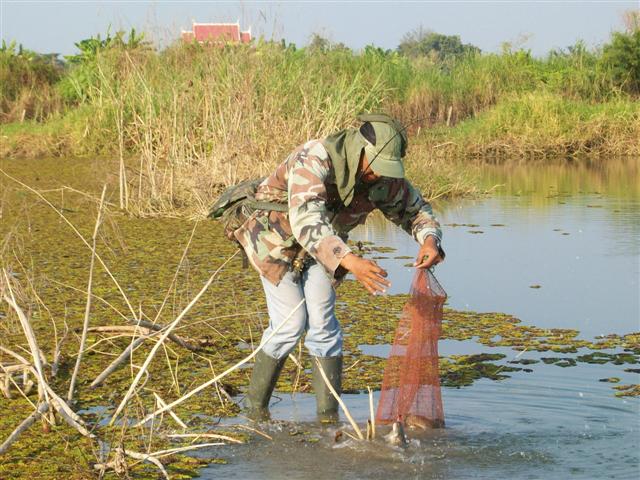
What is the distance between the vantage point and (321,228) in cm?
409

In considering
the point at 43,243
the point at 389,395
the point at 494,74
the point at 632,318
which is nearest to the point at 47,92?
the point at 494,74

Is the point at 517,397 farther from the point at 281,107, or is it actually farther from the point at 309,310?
the point at 281,107

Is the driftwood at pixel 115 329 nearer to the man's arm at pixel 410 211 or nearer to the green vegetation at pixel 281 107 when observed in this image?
the man's arm at pixel 410 211

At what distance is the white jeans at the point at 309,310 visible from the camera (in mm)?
4531

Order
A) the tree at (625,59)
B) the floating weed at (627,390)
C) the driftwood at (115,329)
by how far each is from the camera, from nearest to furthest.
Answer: the floating weed at (627,390) < the driftwood at (115,329) < the tree at (625,59)

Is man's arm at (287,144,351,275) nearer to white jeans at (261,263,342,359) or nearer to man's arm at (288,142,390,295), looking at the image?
man's arm at (288,142,390,295)

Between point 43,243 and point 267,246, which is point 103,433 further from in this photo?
point 43,243

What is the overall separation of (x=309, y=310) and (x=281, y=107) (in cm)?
730

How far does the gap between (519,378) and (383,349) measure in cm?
86

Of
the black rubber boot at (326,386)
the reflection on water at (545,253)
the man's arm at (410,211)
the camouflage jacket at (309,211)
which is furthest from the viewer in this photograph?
the reflection on water at (545,253)

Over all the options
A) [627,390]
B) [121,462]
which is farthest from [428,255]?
[627,390]

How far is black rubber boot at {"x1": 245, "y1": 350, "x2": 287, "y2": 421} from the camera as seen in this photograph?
4.80m

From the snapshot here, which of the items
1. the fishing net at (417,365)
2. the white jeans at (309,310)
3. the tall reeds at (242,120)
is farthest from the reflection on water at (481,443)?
the tall reeds at (242,120)

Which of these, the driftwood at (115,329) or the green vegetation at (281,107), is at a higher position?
the green vegetation at (281,107)
